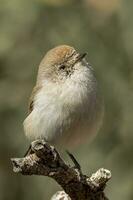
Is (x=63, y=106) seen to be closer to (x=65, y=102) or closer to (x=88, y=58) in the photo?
(x=65, y=102)

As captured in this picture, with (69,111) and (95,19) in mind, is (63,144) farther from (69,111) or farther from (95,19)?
(95,19)

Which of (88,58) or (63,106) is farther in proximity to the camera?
(88,58)

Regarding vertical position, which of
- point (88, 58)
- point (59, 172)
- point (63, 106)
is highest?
point (88, 58)

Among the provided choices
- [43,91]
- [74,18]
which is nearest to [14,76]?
[74,18]

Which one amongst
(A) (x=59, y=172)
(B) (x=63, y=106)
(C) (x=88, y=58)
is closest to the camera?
(A) (x=59, y=172)

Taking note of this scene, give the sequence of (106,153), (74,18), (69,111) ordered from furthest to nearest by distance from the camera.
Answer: (74,18) < (106,153) < (69,111)

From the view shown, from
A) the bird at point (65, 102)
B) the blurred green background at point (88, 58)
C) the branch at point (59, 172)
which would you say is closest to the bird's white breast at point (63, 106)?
the bird at point (65, 102)

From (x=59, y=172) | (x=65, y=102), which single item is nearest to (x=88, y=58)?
(x=65, y=102)
